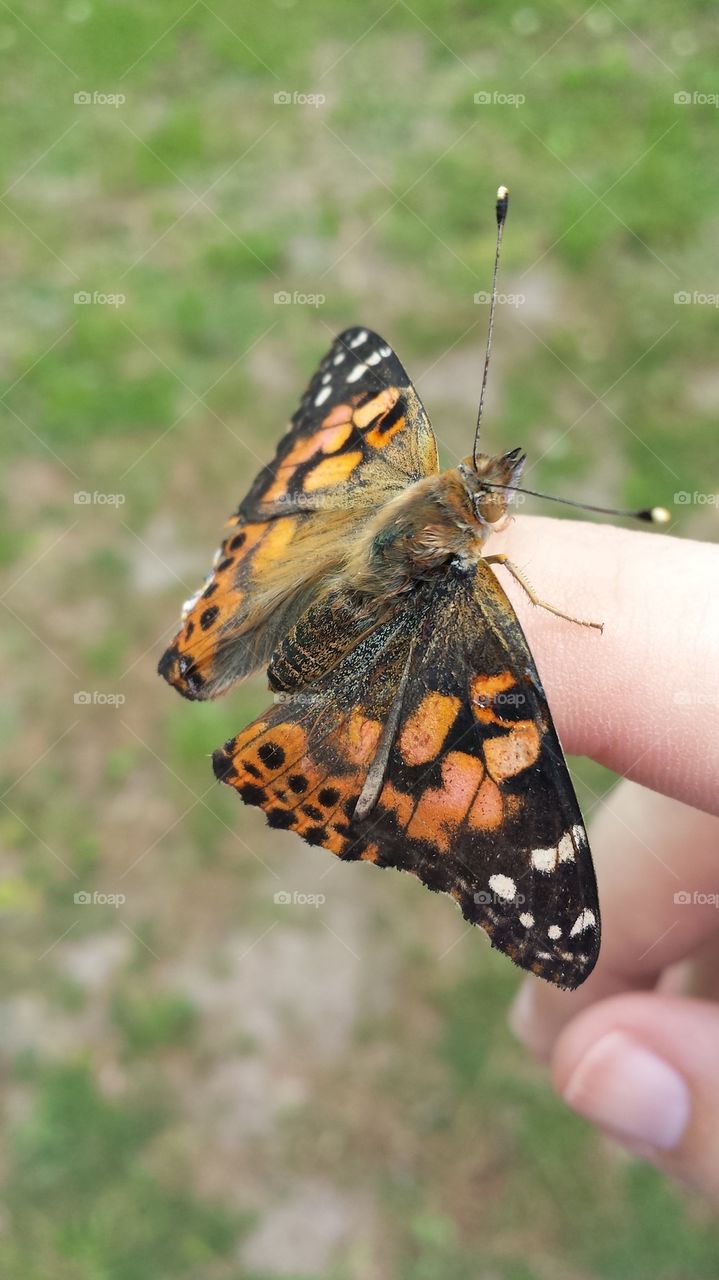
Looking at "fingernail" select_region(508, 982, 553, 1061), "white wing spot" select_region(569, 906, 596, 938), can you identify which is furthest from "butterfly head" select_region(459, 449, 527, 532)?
"fingernail" select_region(508, 982, 553, 1061)

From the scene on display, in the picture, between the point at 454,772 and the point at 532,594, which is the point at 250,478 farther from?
the point at 454,772

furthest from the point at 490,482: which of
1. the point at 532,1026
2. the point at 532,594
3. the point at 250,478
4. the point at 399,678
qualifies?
the point at 250,478

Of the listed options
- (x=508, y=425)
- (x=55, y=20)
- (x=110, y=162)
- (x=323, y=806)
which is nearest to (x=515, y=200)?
(x=508, y=425)

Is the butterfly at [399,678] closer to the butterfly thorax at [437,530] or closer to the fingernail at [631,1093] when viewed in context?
the butterfly thorax at [437,530]

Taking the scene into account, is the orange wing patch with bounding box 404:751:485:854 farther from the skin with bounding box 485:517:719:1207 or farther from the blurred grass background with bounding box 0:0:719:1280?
the blurred grass background with bounding box 0:0:719:1280

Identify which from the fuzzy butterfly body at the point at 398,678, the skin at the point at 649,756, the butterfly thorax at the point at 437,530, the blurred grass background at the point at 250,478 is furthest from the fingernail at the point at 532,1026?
the butterfly thorax at the point at 437,530

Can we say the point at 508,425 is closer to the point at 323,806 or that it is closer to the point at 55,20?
the point at 323,806
